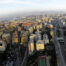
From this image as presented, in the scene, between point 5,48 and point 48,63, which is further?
point 5,48

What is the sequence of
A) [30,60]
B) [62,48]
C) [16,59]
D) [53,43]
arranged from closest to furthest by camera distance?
[30,60], [16,59], [62,48], [53,43]

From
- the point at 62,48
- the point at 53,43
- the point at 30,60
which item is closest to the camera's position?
the point at 30,60

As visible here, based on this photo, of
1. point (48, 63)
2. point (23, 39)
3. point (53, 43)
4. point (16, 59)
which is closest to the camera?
point (48, 63)

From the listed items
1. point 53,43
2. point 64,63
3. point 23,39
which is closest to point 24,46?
point 23,39

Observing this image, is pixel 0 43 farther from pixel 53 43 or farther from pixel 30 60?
pixel 53 43

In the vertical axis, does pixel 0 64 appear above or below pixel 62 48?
below

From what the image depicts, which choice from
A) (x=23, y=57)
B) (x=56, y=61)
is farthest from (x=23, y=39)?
(x=56, y=61)

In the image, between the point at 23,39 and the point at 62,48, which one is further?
the point at 23,39

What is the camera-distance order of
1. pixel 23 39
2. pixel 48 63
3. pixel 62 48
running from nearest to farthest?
1. pixel 48 63
2. pixel 62 48
3. pixel 23 39

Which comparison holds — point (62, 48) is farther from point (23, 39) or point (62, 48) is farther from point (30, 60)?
point (23, 39)
